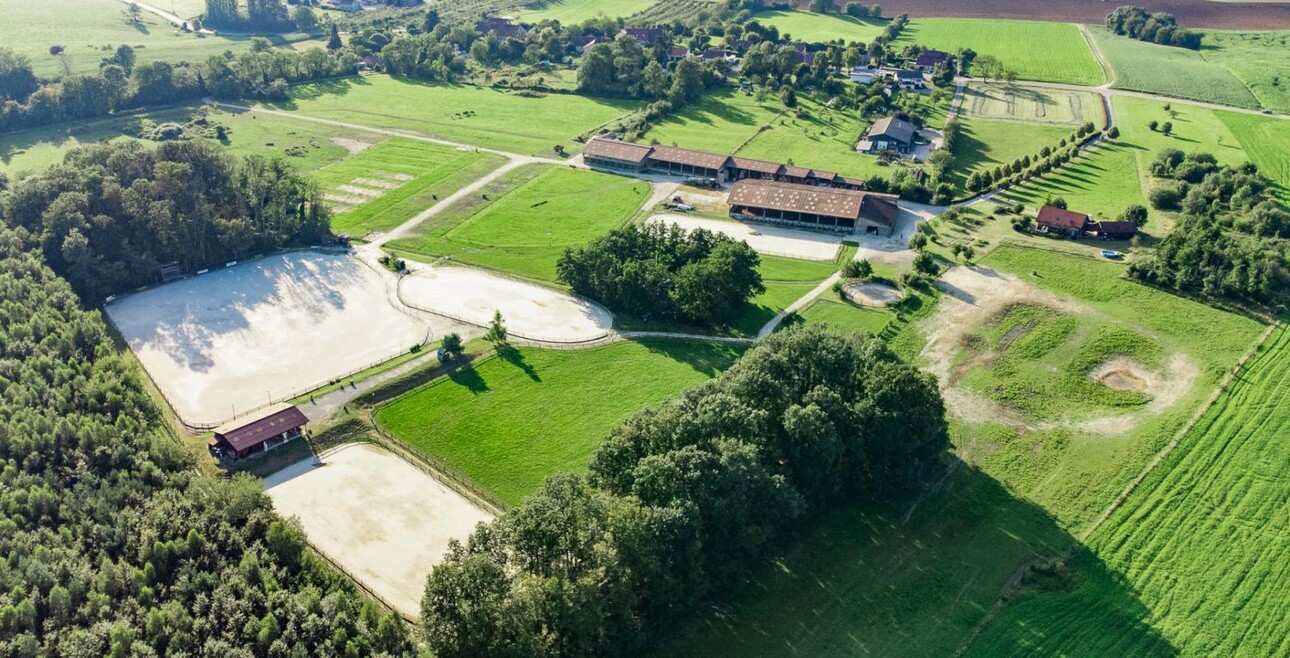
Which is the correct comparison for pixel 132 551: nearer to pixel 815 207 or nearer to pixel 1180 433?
pixel 1180 433

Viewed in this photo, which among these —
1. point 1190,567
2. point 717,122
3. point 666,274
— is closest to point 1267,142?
point 717,122

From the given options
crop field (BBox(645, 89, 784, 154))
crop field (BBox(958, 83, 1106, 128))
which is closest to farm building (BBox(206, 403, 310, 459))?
crop field (BBox(645, 89, 784, 154))

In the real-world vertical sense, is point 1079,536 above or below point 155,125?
below

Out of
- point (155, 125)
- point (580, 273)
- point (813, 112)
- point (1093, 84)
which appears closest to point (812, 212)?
point (580, 273)

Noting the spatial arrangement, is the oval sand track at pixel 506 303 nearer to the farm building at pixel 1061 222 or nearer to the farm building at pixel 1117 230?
the farm building at pixel 1061 222

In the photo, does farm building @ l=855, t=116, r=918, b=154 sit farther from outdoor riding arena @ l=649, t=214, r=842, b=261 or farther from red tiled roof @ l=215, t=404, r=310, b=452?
red tiled roof @ l=215, t=404, r=310, b=452

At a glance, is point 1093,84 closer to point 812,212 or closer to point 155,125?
point 812,212

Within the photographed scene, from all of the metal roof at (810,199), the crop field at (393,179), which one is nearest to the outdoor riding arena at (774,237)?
the metal roof at (810,199)
